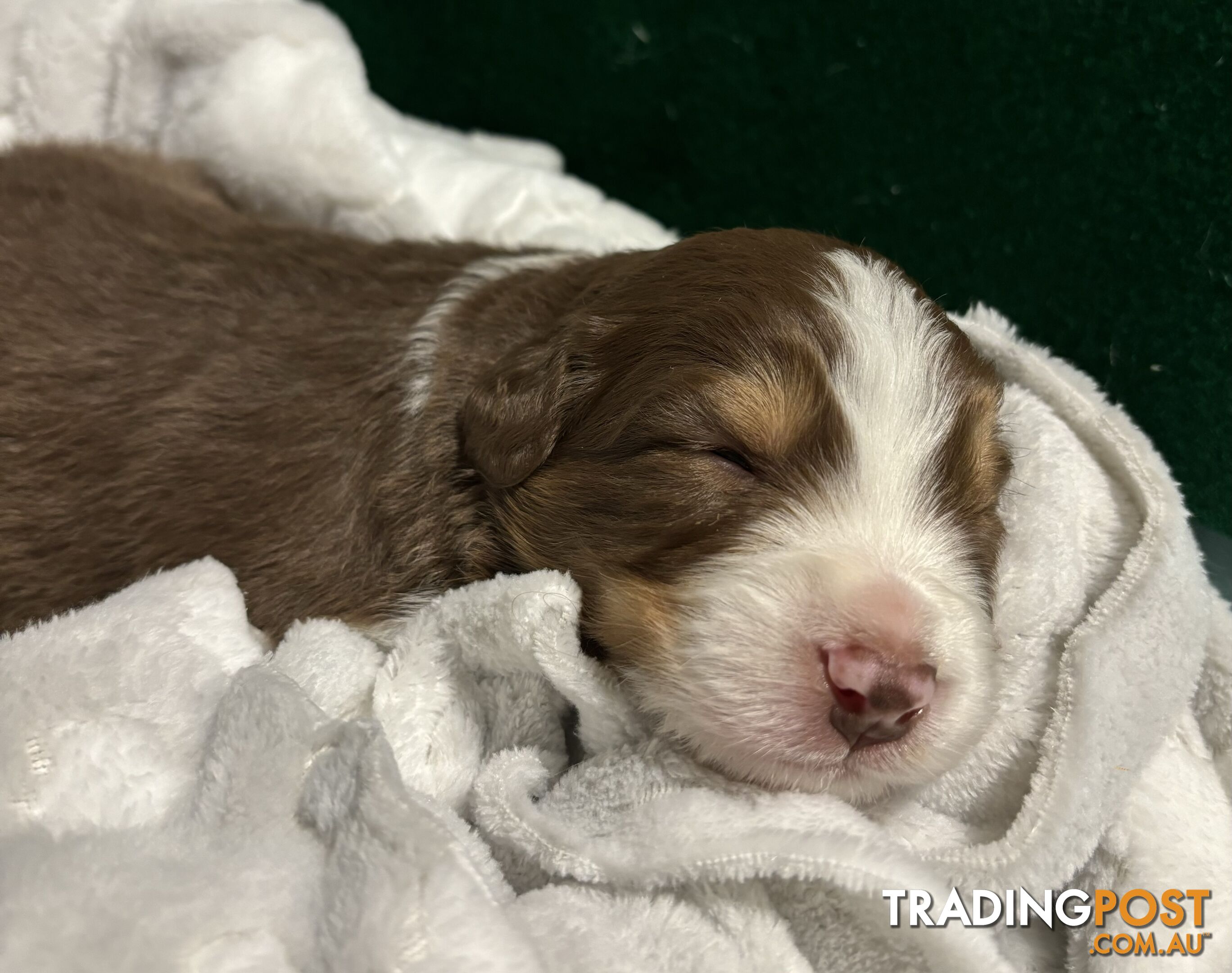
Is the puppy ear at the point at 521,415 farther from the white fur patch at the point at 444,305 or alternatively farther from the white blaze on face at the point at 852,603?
the white blaze on face at the point at 852,603

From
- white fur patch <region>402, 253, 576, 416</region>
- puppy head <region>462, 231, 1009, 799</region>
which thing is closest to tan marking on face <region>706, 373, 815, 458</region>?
puppy head <region>462, 231, 1009, 799</region>

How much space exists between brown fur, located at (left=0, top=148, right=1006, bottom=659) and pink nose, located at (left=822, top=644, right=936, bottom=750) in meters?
0.26

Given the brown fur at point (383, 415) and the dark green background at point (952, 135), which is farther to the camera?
the dark green background at point (952, 135)

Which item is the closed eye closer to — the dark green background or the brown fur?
the brown fur

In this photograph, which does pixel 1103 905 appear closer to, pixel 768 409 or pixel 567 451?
pixel 768 409

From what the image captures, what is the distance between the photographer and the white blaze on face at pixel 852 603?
143cm

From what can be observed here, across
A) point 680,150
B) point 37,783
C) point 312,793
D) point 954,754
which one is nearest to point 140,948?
point 312,793

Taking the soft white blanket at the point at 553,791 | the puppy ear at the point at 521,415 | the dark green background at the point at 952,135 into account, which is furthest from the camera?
the dark green background at the point at 952,135

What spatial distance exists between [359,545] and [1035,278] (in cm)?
174

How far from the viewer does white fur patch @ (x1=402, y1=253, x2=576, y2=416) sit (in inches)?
75.0

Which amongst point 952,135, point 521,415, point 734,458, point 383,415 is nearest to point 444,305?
point 383,415

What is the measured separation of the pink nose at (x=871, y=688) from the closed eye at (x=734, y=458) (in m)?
0.33

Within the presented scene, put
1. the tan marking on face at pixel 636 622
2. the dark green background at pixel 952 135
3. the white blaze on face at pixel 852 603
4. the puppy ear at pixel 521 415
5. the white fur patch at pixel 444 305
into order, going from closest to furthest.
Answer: the white blaze on face at pixel 852 603 < the tan marking on face at pixel 636 622 < the puppy ear at pixel 521 415 < the white fur patch at pixel 444 305 < the dark green background at pixel 952 135

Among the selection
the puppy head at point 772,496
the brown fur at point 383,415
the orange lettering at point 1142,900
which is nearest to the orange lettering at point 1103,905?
the orange lettering at point 1142,900
